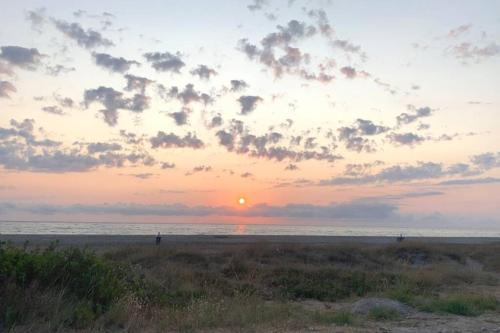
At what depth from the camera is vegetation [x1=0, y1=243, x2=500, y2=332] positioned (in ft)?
31.2

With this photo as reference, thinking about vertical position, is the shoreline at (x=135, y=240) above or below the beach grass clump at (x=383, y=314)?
below

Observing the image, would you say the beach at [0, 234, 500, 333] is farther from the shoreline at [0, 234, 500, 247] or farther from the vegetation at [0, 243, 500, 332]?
the shoreline at [0, 234, 500, 247]

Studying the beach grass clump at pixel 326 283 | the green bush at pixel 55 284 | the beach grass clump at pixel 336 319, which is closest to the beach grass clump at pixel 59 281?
the green bush at pixel 55 284

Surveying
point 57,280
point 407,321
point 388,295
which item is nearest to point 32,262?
point 57,280

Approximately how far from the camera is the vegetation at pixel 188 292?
9523mm

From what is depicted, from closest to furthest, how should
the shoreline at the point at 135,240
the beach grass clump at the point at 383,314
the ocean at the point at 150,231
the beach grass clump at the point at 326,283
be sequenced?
the beach grass clump at the point at 383,314 < the beach grass clump at the point at 326,283 < the shoreline at the point at 135,240 < the ocean at the point at 150,231

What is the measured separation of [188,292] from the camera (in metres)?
14.8

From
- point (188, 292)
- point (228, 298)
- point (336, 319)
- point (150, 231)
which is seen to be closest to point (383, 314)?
point (336, 319)

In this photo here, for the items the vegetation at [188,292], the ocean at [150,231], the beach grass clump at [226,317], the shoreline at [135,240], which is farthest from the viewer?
the ocean at [150,231]

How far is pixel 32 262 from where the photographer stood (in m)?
10.3

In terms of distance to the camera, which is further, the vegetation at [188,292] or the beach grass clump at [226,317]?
the beach grass clump at [226,317]

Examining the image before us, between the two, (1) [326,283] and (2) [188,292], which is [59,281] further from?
(1) [326,283]

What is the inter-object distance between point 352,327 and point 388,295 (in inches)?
196

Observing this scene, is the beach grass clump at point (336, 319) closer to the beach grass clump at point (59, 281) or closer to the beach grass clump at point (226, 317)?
the beach grass clump at point (226, 317)
